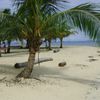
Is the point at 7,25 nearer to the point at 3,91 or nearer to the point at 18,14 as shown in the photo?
the point at 18,14

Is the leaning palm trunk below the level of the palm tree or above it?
below

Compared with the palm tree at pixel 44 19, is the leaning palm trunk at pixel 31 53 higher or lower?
lower

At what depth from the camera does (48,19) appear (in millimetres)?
12086

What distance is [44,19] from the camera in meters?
12.4

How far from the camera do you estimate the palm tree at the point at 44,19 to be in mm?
11309

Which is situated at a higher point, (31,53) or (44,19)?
(44,19)

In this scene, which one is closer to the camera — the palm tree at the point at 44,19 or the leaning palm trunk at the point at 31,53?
A: the palm tree at the point at 44,19

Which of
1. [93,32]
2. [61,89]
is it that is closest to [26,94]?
[61,89]

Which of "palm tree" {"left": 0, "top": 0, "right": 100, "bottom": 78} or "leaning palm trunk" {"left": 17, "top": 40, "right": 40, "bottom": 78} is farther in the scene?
"leaning palm trunk" {"left": 17, "top": 40, "right": 40, "bottom": 78}

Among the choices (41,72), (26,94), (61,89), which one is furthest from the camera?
(41,72)

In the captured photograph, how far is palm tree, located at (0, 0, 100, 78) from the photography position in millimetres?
11309

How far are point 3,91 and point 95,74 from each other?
6427 millimetres

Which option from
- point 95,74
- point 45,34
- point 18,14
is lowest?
point 95,74

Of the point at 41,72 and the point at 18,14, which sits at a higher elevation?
the point at 18,14
